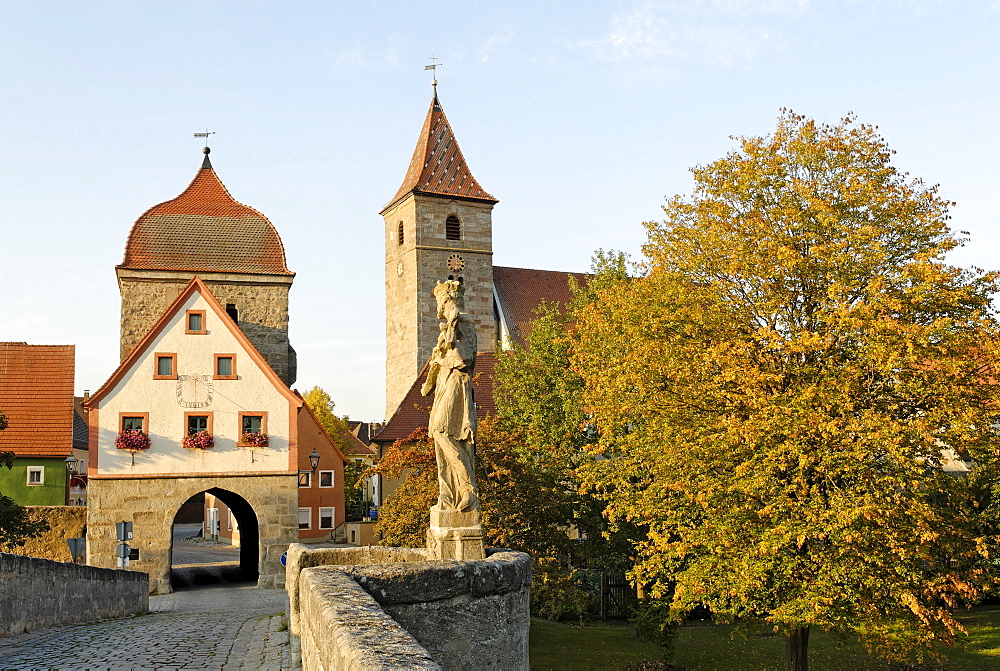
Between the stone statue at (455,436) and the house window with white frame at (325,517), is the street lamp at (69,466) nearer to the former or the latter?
the house window with white frame at (325,517)

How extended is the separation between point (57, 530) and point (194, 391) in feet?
18.8

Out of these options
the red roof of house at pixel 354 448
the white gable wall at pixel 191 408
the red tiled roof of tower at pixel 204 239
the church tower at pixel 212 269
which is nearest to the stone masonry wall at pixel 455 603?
the white gable wall at pixel 191 408

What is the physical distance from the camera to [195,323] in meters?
26.9

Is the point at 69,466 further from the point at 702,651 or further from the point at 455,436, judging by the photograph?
the point at 455,436

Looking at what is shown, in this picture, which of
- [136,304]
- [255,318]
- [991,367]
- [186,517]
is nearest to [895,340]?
[991,367]

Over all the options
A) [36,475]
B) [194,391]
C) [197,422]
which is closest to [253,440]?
[197,422]

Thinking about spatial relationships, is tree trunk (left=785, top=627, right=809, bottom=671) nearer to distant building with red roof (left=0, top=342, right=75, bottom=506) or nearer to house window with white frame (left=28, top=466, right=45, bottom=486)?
distant building with red roof (left=0, top=342, right=75, bottom=506)

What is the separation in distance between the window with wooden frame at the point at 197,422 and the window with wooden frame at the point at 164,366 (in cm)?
111

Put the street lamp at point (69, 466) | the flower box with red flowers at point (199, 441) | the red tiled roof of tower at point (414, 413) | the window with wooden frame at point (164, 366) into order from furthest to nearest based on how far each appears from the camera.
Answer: the red tiled roof of tower at point (414, 413), the street lamp at point (69, 466), the window with wooden frame at point (164, 366), the flower box with red flowers at point (199, 441)

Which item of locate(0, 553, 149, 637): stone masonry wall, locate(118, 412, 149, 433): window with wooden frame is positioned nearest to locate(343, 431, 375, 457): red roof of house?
locate(118, 412, 149, 433): window with wooden frame

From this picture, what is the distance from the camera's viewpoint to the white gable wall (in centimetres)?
2577

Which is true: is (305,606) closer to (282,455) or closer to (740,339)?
(740,339)

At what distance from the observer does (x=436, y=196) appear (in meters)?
53.3

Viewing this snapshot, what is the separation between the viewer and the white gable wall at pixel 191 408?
2577cm
